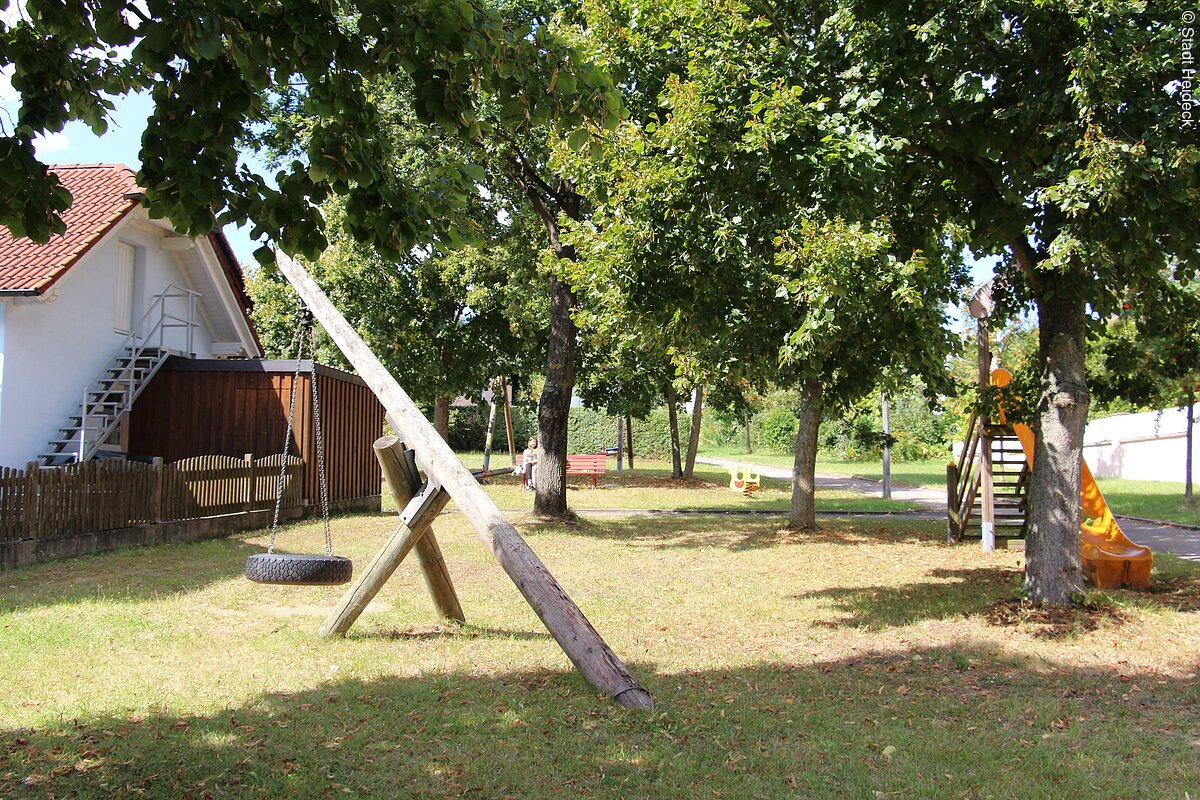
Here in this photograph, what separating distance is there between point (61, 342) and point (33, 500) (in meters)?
5.58

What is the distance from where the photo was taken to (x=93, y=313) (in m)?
17.0

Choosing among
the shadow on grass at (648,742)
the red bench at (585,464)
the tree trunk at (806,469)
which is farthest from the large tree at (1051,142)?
the red bench at (585,464)

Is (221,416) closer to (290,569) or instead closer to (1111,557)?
(290,569)

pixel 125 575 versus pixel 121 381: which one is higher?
pixel 121 381

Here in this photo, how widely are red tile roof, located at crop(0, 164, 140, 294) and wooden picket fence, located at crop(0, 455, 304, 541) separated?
3.69 meters

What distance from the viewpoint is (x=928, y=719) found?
5.73 metres

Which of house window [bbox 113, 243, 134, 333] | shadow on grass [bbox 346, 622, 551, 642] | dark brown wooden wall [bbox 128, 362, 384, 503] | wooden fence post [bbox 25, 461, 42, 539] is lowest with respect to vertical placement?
shadow on grass [bbox 346, 622, 551, 642]

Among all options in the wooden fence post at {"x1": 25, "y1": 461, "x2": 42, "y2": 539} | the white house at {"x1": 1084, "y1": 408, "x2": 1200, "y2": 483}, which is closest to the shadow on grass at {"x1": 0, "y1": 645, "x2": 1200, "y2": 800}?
the wooden fence post at {"x1": 25, "y1": 461, "x2": 42, "y2": 539}

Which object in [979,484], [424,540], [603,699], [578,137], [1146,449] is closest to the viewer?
[578,137]

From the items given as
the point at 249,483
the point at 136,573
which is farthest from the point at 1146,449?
the point at 136,573

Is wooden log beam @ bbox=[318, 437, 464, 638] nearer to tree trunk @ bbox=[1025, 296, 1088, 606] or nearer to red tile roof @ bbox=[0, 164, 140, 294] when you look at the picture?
tree trunk @ bbox=[1025, 296, 1088, 606]

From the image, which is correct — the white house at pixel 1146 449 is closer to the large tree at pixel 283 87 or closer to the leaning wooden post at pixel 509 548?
the leaning wooden post at pixel 509 548

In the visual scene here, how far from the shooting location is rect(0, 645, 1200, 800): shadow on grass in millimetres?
4488

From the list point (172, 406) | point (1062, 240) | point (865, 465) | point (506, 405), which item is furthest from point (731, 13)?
point (865, 465)
